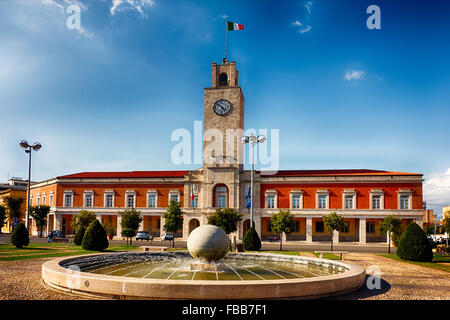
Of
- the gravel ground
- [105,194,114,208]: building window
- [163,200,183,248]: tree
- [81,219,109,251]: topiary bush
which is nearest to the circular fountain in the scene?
Answer: the gravel ground

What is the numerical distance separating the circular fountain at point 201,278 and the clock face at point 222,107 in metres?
37.6

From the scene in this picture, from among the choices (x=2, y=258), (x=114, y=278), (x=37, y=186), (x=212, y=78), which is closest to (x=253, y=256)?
(x=114, y=278)

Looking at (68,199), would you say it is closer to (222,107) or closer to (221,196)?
(221,196)

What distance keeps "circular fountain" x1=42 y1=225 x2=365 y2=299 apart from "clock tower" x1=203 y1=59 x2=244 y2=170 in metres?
34.4

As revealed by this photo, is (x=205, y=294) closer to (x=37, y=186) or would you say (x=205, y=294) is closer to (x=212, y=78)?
(x=212, y=78)

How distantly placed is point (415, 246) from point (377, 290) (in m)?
14.2

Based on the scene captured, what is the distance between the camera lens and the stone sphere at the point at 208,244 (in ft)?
47.2

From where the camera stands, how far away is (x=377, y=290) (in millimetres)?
13914

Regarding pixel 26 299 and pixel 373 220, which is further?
pixel 373 220

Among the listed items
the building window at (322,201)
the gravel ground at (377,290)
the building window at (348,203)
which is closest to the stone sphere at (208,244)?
the gravel ground at (377,290)

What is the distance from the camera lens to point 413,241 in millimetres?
26125

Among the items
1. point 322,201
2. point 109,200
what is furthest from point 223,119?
point 109,200

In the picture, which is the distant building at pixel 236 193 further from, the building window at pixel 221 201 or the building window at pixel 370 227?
the building window at pixel 370 227

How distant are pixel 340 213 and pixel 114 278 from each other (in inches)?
1726
